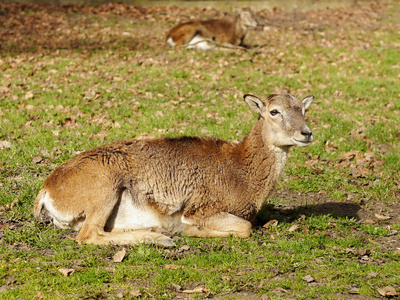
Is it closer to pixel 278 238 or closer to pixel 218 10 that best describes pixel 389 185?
pixel 278 238

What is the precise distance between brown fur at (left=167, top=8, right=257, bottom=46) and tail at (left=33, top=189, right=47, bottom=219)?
1153cm

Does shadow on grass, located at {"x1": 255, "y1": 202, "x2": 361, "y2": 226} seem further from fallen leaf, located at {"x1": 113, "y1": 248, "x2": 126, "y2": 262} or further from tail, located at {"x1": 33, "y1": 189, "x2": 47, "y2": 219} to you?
tail, located at {"x1": 33, "y1": 189, "x2": 47, "y2": 219}

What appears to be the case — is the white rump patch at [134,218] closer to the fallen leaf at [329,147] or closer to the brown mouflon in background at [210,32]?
the fallen leaf at [329,147]

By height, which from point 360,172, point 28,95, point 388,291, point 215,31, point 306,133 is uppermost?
point 306,133

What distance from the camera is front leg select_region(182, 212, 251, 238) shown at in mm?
6613

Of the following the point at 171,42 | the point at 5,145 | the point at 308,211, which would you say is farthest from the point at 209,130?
the point at 171,42

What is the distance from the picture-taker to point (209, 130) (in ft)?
34.2

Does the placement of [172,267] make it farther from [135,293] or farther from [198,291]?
[135,293]

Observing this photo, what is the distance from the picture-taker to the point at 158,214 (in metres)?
6.70

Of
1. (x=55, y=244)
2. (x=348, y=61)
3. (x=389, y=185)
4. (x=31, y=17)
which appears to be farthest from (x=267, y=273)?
(x=31, y=17)

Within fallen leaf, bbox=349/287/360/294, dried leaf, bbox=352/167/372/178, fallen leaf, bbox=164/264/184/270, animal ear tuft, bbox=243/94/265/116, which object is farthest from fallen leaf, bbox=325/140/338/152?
fallen leaf, bbox=164/264/184/270

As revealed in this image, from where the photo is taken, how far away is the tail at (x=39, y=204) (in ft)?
21.3

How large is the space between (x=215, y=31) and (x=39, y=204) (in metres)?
13.0

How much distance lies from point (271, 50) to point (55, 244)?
1267cm
